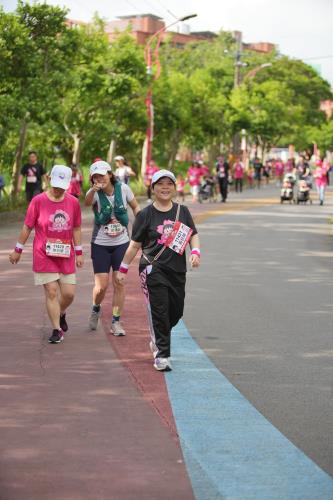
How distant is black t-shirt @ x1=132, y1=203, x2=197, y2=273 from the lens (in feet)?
28.4

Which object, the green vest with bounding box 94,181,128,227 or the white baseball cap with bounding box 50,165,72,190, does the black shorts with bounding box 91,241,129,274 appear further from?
the white baseball cap with bounding box 50,165,72,190

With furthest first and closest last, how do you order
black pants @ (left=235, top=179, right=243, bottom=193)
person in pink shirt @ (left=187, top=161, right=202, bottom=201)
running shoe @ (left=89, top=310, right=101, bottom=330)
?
black pants @ (left=235, top=179, right=243, bottom=193)
person in pink shirt @ (left=187, top=161, right=202, bottom=201)
running shoe @ (left=89, top=310, right=101, bottom=330)

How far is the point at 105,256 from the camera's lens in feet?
34.0

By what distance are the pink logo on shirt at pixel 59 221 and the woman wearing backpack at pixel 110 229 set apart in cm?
49

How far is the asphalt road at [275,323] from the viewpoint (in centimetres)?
721

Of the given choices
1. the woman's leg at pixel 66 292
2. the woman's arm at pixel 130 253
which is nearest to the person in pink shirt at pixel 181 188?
the woman's leg at pixel 66 292

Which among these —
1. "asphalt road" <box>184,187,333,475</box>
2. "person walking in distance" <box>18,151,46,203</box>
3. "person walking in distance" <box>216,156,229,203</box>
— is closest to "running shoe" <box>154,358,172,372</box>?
"asphalt road" <box>184,187,333,475</box>

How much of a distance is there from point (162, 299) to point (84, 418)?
75.8 inches

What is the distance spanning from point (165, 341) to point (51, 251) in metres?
1.71

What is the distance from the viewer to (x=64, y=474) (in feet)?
18.5

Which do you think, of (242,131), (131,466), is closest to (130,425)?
(131,466)

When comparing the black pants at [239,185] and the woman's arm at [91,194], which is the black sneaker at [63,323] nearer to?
the woman's arm at [91,194]

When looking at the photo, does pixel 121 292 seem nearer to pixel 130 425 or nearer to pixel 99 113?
pixel 130 425

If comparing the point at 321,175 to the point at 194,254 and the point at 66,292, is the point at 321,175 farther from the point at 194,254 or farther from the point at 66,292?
the point at 194,254
